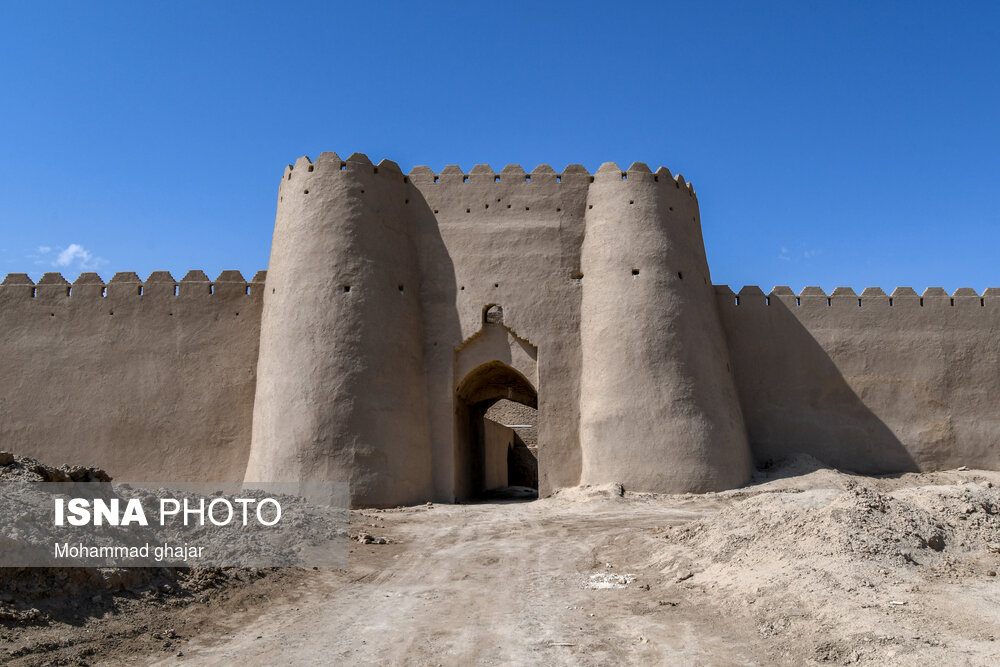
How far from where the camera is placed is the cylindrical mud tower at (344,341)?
14.0 meters

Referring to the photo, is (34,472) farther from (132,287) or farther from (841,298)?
(841,298)

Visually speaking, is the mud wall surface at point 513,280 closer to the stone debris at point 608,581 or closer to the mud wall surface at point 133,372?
the mud wall surface at point 133,372

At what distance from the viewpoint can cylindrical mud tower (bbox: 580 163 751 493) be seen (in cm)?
1427

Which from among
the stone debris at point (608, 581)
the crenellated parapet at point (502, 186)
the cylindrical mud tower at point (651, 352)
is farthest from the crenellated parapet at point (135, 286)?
the stone debris at point (608, 581)

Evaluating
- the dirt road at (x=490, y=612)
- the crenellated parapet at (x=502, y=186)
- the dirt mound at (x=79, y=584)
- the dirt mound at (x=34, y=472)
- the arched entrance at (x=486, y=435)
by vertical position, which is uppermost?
the crenellated parapet at (x=502, y=186)

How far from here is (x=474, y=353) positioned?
15.9 m

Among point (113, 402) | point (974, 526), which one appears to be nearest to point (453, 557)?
point (974, 526)

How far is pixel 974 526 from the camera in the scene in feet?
24.5

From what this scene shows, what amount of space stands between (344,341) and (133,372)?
17.4 ft

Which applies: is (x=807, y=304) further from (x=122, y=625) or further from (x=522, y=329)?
(x=122, y=625)

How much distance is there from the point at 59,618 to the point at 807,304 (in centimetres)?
1523

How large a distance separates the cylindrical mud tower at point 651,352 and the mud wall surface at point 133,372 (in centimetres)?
708

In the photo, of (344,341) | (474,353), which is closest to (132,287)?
(344,341)

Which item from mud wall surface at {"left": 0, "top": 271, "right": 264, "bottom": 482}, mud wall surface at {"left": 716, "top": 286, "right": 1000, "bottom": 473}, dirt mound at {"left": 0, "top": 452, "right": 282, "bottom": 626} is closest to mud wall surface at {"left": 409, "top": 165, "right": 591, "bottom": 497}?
mud wall surface at {"left": 716, "top": 286, "right": 1000, "bottom": 473}
